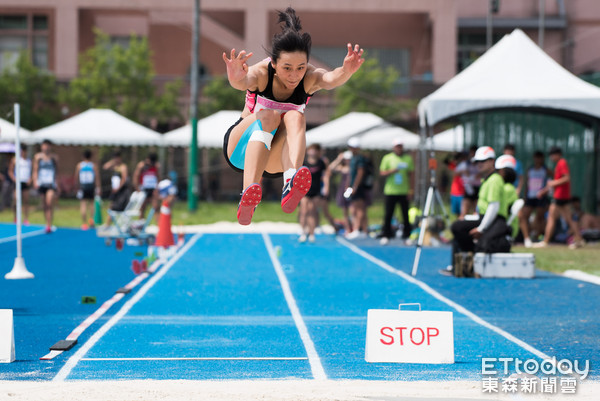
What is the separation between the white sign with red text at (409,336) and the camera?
656cm

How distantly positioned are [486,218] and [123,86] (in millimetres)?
26142

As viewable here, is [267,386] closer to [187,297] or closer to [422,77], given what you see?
[187,297]

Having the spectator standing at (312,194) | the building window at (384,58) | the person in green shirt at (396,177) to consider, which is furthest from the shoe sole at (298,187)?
the building window at (384,58)

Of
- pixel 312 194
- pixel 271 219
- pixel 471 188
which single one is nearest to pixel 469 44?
pixel 271 219

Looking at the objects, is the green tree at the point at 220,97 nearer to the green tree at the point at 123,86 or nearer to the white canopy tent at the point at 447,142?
the green tree at the point at 123,86

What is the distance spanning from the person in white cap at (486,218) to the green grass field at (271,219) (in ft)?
5.20

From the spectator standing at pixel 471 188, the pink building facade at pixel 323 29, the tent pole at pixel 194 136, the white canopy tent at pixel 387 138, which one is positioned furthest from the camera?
the pink building facade at pixel 323 29

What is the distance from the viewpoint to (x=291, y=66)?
18.2ft

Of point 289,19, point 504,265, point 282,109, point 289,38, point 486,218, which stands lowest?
point 504,265

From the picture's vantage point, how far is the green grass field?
46.1 feet

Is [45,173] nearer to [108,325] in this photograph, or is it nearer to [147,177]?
[147,177]

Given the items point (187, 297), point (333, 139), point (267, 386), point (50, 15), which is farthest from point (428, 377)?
point (50, 15)

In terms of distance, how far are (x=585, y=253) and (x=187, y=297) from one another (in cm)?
824

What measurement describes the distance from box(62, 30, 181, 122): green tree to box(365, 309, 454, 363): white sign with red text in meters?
30.3
